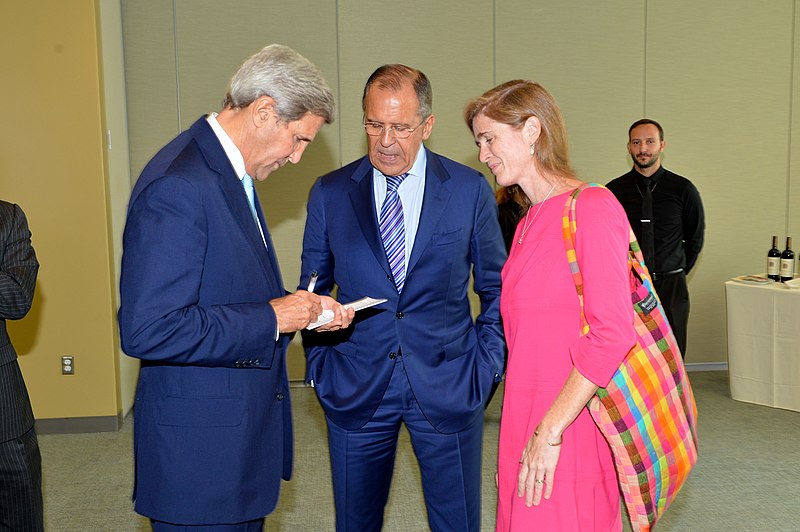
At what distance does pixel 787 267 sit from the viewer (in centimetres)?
577

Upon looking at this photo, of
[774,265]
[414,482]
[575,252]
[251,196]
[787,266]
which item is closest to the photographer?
[575,252]

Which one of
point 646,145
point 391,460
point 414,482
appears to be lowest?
→ point 414,482

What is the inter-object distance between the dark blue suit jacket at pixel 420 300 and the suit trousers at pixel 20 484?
42.3 inches

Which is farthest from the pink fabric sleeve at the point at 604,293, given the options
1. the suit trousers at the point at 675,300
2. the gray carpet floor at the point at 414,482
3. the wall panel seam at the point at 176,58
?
the wall panel seam at the point at 176,58

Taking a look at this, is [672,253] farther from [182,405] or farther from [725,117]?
[182,405]

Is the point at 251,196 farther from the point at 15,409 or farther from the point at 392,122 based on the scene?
the point at 15,409

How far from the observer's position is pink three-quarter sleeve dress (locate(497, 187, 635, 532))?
1844 millimetres

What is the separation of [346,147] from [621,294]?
5.04m

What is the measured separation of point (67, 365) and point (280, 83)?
4249 mm

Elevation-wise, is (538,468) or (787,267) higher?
(787,267)

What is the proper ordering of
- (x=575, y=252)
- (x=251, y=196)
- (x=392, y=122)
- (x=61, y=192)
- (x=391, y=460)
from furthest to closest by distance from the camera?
(x=61, y=192) < (x=391, y=460) < (x=392, y=122) < (x=251, y=196) < (x=575, y=252)

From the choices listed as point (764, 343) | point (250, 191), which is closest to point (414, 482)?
point (250, 191)

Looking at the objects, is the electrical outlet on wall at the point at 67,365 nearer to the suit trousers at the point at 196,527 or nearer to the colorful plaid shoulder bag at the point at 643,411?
the suit trousers at the point at 196,527

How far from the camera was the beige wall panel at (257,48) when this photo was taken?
252 inches
